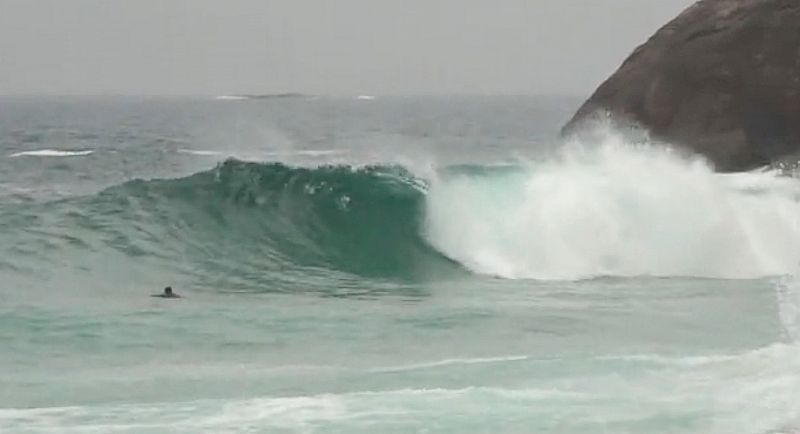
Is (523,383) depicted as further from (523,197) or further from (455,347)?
(523,197)

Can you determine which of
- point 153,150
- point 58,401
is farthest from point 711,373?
point 153,150

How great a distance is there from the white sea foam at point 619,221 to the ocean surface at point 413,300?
0.19ft

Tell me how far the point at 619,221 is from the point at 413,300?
587 centimetres

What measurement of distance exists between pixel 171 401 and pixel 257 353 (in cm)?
239

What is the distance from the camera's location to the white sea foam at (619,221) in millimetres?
20750

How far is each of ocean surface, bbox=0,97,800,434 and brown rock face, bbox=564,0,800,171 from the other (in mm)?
1520

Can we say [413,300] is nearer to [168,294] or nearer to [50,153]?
[168,294]

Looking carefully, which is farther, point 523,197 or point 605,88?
point 605,88

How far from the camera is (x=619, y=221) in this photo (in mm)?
22422

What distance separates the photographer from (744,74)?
32.7m

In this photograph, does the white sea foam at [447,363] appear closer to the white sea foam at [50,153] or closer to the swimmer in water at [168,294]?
the swimmer in water at [168,294]

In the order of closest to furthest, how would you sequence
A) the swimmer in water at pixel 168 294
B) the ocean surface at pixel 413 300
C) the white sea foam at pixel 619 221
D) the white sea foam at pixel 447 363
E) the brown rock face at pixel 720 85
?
the ocean surface at pixel 413 300, the white sea foam at pixel 447 363, the swimmer in water at pixel 168 294, the white sea foam at pixel 619 221, the brown rock face at pixel 720 85

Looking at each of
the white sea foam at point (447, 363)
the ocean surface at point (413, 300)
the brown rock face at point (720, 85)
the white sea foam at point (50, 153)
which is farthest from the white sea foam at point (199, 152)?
the white sea foam at point (447, 363)

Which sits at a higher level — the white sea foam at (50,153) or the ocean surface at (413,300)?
the white sea foam at (50,153)
